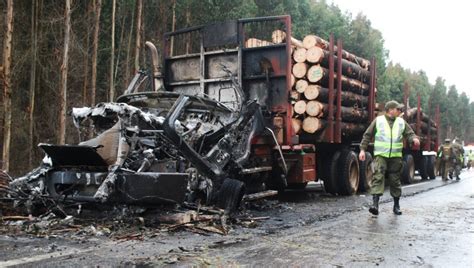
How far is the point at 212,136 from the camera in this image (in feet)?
21.3

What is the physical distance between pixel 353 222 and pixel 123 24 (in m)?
16.4

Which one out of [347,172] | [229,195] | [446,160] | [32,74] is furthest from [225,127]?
[446,160]

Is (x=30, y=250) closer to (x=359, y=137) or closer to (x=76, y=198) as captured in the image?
(x=76, y=198)

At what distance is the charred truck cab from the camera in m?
5.29

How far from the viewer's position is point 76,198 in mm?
5258

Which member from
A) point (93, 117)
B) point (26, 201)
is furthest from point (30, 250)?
point (93, 117)

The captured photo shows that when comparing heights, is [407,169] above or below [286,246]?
above

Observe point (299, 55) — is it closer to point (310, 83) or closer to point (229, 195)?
point (310, 83)

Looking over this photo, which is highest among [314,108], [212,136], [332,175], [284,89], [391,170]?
[284,89]

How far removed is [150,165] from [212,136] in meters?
1.34

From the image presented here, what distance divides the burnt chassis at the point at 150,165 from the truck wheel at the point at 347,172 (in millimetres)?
3975

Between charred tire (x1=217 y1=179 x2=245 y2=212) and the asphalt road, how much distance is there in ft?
1.36

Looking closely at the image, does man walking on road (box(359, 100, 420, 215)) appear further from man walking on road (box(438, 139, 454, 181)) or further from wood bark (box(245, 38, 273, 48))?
man walking on road (box(438, 139, 454, 181))

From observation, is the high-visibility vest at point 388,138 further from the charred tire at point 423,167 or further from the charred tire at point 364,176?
the charred tire at point 423,167
